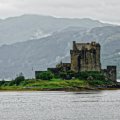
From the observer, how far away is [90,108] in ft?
303

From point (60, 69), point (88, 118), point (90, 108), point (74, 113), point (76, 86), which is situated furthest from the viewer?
point (60, 69)

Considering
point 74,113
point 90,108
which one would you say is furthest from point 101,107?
point 74,113

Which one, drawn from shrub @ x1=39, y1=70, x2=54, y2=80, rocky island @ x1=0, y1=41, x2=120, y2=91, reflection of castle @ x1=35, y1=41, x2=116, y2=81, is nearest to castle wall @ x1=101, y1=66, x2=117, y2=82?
rocky island @ x1=0, y1=41, x2=120, y2=91

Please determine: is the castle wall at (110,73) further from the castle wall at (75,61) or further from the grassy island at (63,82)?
the castle wall at (75,61)

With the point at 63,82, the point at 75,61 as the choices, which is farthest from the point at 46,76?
the point at 75,61

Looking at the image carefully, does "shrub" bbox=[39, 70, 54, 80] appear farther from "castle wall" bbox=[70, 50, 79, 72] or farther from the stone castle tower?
the stone castle tower

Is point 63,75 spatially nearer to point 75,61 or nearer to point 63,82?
point 75,61

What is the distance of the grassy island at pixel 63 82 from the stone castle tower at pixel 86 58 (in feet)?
→ 11.3

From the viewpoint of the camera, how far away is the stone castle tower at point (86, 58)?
18038cm

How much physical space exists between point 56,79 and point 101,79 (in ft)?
63.5

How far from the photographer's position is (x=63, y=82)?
168 metres

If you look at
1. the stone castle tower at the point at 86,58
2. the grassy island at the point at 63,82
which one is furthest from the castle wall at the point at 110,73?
the grassy island at the point at 63,82

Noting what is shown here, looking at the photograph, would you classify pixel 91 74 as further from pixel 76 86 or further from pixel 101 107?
pixel 101 107

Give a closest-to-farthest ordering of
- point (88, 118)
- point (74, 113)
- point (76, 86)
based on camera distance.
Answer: point (88, 118) < point (74, 113) < point (76, 86)
